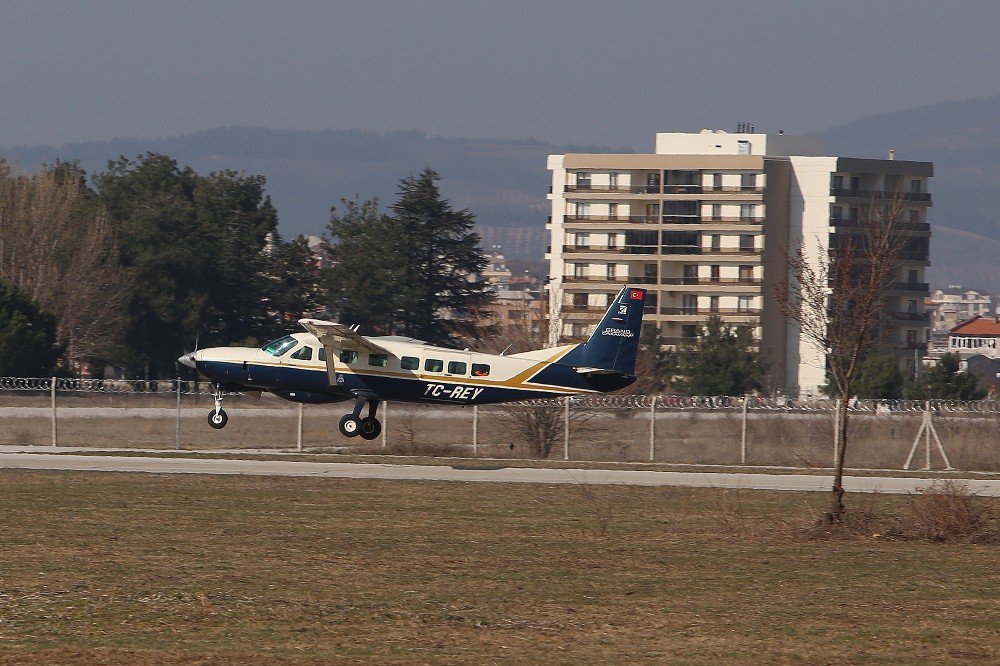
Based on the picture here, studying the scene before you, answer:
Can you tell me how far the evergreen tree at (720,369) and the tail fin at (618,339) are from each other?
45268mm

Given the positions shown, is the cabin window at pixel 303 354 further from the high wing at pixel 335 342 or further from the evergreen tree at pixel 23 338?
the evergreen tree at pixel 23 338

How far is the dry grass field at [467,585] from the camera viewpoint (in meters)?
13.1

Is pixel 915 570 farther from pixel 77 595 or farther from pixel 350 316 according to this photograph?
pixel 350 316

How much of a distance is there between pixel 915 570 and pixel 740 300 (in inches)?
3917

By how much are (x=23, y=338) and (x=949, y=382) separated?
42012mm

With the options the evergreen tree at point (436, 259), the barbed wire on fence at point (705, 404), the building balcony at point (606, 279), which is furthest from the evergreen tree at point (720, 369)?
the barbed wire on fence at point (705, 404)

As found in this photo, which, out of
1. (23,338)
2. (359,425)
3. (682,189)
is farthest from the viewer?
(682,189)

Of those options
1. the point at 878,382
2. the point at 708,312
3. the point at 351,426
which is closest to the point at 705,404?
the point at 351,426

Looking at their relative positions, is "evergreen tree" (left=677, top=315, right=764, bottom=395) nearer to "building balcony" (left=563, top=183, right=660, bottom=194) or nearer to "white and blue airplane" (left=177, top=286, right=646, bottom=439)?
"building balcony" (left=563, top=183, right=660, bottom=194)

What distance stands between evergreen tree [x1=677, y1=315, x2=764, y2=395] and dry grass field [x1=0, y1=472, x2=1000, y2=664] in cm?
5893

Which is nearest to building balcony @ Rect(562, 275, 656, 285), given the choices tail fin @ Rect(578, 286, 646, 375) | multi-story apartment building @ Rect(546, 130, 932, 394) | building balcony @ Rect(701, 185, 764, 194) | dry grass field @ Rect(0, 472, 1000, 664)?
multi-story apartment building @ Rect(546, 130, 932, 394)

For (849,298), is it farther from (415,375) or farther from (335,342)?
(335,342)

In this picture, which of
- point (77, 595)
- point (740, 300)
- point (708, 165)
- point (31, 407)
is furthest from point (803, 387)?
point (77, 595)

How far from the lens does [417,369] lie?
38.9m
